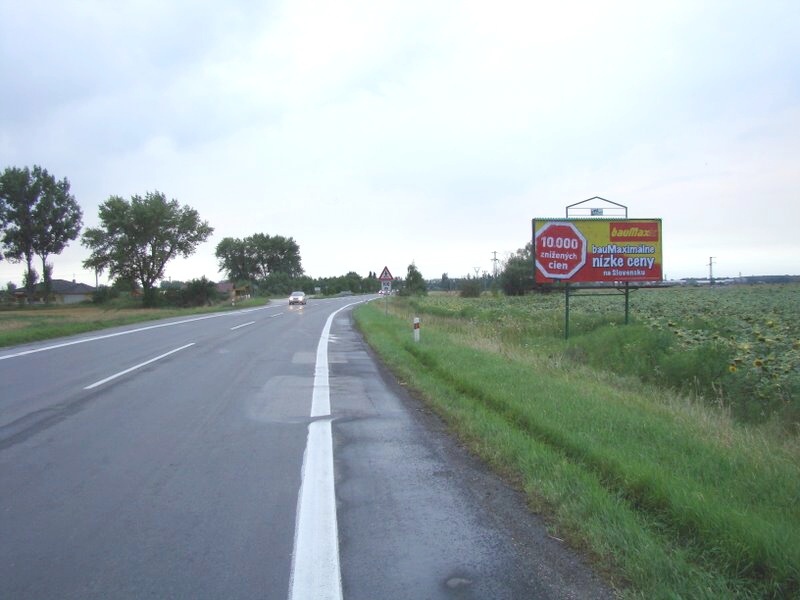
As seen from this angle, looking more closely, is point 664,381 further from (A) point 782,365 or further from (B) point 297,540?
(B) point 297,540

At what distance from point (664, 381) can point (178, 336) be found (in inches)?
634

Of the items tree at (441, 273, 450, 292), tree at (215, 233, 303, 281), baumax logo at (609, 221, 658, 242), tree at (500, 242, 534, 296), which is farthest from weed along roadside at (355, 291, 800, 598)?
tree at (215, 233, 303, 281)

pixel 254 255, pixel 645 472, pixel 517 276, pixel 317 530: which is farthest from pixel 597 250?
pixel 254 255

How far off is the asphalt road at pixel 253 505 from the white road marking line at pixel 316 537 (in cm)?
1

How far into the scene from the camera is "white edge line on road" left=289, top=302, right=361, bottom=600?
3.67m

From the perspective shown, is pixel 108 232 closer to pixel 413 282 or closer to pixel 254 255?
pixel 413 282

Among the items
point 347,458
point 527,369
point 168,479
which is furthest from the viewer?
point 527,369

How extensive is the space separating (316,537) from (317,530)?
0.44 ft

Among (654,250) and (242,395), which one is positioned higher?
(654,250)

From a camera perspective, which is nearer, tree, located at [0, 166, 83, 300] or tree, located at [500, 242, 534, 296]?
tree, located at [500, 242, 534, 296]

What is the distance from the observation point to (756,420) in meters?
9.43

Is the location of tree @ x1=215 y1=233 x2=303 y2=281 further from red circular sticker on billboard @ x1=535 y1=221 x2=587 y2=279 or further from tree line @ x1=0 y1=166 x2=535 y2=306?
red circular sticker on billboard @ x1=535 y1=221 x2=587 y2=279

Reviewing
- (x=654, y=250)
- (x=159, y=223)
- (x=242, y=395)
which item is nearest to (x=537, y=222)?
(x=654, y=250)

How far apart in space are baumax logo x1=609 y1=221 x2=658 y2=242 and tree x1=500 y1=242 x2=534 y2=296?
1572 inches
